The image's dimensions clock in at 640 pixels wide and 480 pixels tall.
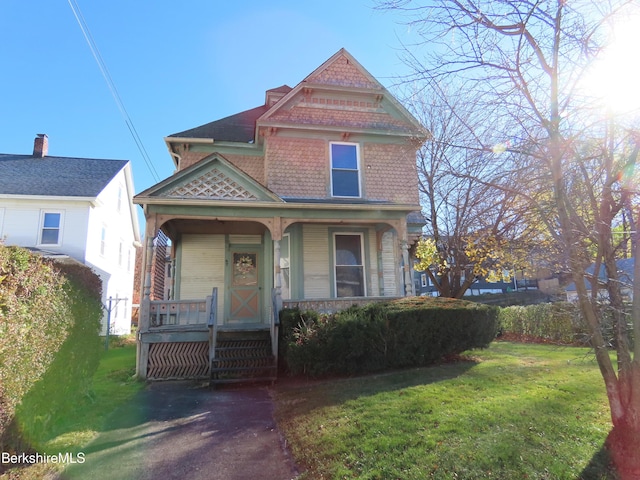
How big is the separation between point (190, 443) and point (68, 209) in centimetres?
1586

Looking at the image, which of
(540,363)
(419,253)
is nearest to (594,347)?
(540,363)

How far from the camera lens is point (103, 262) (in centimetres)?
1925

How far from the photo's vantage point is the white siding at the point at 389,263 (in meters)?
11.8

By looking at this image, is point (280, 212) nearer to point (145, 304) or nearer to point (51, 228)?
point (145, 304)

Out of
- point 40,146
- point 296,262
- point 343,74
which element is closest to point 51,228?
point 40,146

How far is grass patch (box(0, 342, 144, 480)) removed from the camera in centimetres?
392

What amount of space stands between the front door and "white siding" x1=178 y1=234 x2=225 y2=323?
1.06ft

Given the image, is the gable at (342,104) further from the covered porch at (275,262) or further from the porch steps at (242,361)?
the porch steps at (242,361)

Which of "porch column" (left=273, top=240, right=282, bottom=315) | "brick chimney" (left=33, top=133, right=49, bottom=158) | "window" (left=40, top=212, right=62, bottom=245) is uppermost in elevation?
"brick chimney" (left=33, top=133, right=49, bottom=158)

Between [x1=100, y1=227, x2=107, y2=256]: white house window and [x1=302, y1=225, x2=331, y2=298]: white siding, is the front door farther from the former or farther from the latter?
[x1=100, y1=227, x2=107, y2=256]: white house window

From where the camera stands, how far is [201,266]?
1163 cm

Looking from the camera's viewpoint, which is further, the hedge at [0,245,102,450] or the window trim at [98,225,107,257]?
the window trim at [98,225,107,257]

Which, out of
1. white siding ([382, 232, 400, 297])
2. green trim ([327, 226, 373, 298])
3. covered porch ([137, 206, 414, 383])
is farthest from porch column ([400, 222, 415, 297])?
green trim ([327, 226, 373, 298])

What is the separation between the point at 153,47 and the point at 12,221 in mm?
10747
